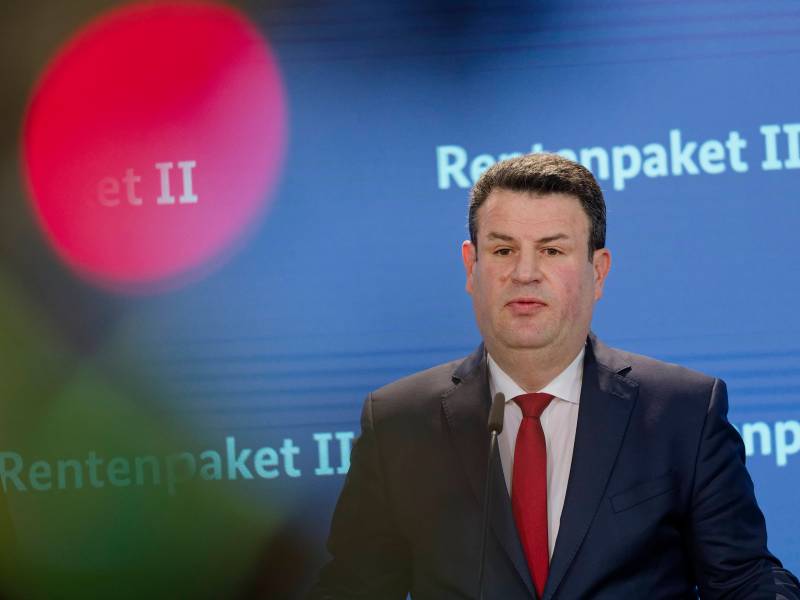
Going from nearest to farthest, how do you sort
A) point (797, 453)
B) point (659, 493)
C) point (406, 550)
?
point (659, 493) → point (406, 550) → point (797, 453)

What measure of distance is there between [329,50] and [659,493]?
1718 millimetres

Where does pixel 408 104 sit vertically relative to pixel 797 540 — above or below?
above

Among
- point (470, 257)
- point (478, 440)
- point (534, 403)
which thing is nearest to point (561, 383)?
point (534, 403)

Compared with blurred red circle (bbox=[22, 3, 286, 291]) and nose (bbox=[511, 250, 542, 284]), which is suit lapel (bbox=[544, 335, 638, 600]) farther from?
blurred red circle (bbox=[22, 3, 286, 291])

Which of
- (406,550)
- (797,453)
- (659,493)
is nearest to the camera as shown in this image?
(659,493)

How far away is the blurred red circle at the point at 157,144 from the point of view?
2.97 m

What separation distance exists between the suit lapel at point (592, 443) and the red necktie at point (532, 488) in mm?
44

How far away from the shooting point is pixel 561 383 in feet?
6.21

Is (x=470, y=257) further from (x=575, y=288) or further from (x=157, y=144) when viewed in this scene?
(x=157, y=144)

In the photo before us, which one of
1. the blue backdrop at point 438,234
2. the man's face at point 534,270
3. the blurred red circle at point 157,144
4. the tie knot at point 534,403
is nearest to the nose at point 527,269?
the man's face at point 534,270

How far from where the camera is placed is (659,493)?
5.80ft

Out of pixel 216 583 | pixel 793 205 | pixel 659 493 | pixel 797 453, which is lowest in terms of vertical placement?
pixel 216 583

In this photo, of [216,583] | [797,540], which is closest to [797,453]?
[797,540]

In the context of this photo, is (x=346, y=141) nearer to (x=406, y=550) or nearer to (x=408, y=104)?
(x=408, y=104)
